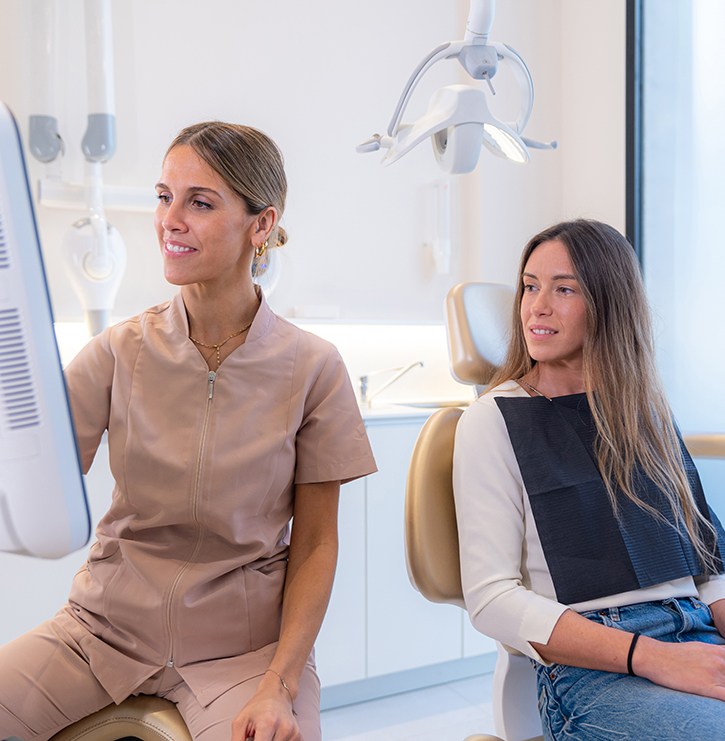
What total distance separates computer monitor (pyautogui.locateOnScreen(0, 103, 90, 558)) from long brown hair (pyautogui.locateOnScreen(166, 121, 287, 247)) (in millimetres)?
708

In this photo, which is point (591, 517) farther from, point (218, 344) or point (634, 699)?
point (218, 344)

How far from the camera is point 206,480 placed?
113cm

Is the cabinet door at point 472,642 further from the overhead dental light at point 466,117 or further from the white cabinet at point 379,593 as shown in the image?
the overhead dental light at point 466,117

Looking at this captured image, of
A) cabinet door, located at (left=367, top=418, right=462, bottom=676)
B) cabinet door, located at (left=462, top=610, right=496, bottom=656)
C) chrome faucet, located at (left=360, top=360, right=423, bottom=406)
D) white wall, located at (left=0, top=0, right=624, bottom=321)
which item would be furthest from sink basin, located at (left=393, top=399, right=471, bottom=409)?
cabinet door, located at (left=462, top=610, right=496, bottom=656)

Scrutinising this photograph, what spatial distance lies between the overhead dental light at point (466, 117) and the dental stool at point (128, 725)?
1.01 meters

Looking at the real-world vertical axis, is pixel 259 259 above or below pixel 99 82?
below

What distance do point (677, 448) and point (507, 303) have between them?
44cm

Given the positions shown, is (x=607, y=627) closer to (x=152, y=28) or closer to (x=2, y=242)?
(x=2, y=242)

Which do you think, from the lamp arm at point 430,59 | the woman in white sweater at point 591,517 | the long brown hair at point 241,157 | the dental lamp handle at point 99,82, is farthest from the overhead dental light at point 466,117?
the dental lamp handle at point 99,82

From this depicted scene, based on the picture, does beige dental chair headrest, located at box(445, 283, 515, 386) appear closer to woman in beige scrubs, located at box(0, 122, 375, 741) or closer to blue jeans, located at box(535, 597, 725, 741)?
woman in beige scrubs, located at box(0, 122, 375, 741)

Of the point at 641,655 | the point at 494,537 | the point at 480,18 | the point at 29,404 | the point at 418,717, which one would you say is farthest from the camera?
the point at 418,717

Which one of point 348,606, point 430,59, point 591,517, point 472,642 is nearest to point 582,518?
point 591,517

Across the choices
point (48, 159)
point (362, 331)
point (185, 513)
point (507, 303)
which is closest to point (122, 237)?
point (48, 159)

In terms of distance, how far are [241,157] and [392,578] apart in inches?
63.1
